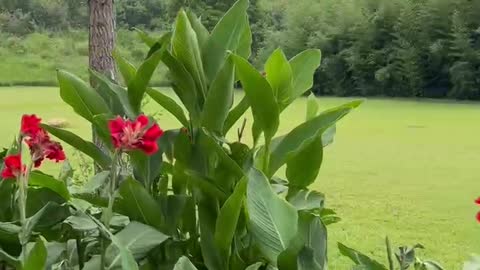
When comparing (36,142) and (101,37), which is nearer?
(36,142)

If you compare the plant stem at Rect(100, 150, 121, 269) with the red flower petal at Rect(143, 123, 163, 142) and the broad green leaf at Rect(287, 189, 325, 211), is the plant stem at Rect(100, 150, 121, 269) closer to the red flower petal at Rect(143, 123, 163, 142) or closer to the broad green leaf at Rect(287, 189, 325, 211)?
the red flower petal at Rect(143, 123, 163, 142)

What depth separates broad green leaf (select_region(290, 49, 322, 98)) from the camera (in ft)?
2.38

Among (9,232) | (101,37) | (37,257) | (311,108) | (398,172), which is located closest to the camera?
(37,257)

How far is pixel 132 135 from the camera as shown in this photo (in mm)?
560

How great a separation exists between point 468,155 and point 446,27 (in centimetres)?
502

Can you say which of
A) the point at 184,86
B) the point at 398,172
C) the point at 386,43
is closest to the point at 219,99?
the point at 184,86

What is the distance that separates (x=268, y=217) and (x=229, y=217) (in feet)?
0.10

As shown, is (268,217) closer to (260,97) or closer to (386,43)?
(260,97)

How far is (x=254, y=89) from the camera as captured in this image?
0.64 metres

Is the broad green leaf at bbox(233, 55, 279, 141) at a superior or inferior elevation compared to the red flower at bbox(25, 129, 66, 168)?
superior

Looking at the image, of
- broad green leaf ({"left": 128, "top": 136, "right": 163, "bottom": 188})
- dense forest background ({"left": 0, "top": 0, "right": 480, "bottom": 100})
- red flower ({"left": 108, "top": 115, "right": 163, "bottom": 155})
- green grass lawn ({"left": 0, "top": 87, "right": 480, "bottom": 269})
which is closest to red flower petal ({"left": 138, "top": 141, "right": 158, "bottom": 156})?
red flower ({"left": 108, "top": 115, "right": 163, "bottom": 155})

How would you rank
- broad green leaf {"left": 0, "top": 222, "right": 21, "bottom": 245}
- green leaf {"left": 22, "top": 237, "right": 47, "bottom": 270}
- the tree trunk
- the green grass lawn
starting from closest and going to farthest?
green leaf {"left": 22, "top": 237, "right": 47, "bottom": 270} < broad green leaf {"left": 0, "top": 222, "right": 21, "bottom": 245} < the tree trunk < the green grass lawn

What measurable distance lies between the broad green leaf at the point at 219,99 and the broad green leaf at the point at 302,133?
0.05 meters

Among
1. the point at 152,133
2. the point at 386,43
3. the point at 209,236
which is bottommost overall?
the point at 386,43
